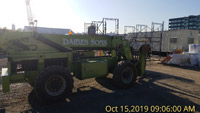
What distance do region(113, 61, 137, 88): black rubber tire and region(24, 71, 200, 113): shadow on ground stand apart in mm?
243

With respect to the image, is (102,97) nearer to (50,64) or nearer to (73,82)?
(73,82)

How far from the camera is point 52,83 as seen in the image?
16.7 feet

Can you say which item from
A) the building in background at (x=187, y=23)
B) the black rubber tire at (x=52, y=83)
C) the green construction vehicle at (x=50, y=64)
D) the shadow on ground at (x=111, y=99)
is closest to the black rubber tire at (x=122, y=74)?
the green construction vehicle at (x=50, y=64)

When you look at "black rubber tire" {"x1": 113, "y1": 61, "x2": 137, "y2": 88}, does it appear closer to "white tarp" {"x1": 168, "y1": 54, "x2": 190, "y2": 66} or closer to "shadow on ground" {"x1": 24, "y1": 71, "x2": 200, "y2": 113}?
"shadow on ground" {"x1": 24, "y1": 71, "x2": 200, "y2": 113}

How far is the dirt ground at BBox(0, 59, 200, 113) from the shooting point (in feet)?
15.6

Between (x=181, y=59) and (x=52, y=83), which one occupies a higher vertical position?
(x=181, y=59)

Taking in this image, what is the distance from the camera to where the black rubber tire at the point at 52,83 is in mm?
4750

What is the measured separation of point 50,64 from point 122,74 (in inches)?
118

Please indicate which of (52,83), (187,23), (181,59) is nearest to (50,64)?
(52,83)

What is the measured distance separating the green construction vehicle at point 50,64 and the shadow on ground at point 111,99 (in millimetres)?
351


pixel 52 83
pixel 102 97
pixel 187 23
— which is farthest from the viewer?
pixel 187 23

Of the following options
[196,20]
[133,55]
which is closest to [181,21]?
[196,20]

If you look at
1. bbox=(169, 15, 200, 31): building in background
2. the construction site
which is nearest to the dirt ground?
the construction site

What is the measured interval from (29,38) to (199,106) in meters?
6.09
